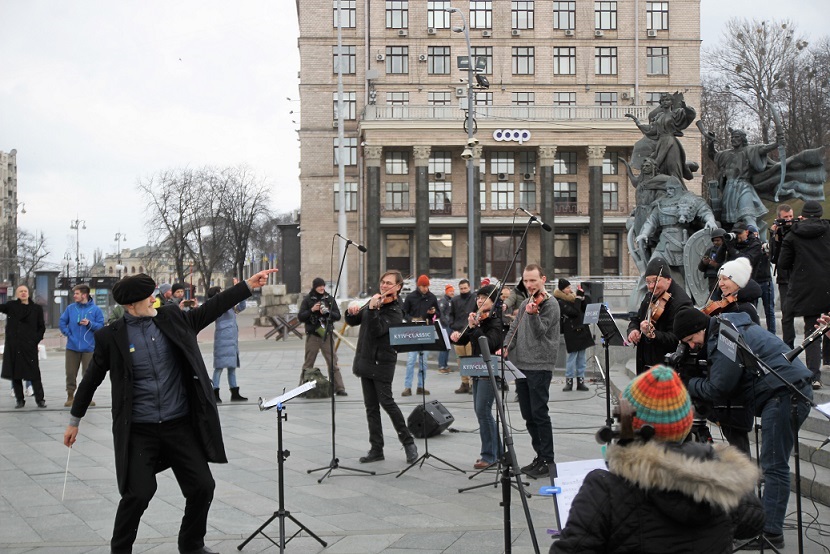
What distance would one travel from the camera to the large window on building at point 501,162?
6025 cm

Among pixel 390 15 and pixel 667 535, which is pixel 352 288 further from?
pixel 667 535

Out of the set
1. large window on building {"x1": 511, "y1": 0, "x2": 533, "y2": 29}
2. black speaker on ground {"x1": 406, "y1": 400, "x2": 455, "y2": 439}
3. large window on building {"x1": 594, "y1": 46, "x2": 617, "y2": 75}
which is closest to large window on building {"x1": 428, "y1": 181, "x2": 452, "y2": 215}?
large window on building {"x1": 511, "y1": 0, "x2": 533, "y2": 29}

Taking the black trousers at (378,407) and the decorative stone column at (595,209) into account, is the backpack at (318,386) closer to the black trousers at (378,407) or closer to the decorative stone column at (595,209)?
the black trousers at (378,407)

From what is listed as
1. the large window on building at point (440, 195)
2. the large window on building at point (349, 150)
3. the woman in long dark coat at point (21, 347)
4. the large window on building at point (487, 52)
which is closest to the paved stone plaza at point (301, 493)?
the woman in long dark coat at point (21, 347)

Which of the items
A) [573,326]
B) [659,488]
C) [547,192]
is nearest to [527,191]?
[547,192]

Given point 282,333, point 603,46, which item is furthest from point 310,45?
point 282,333

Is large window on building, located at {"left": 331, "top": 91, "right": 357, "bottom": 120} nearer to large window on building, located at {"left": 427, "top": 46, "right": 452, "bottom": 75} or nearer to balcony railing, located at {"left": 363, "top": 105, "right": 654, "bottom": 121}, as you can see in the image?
balcony railing, located at {"left": 363, "top": 105, "right": 654, "bottom": 121}

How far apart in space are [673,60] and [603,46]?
5241mm

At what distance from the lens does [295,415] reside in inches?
500

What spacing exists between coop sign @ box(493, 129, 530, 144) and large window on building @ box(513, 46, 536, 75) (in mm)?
7154

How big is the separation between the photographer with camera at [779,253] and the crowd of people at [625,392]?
0.03m

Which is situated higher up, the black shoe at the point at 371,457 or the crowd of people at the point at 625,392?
the crowd of people at the point at 625,392

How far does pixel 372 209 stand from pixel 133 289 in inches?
2027

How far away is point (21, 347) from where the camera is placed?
1380 cm
